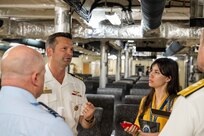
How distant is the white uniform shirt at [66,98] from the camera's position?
80.6 inches

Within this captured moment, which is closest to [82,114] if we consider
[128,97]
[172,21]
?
[128,97]

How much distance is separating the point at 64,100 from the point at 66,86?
0.34 feet

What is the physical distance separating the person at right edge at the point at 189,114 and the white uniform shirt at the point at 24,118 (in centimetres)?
39

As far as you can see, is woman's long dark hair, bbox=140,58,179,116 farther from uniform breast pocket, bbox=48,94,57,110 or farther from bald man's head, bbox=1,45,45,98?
bald man's head, bbox=1,45,45,98

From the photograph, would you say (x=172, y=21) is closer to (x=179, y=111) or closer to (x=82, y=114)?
(x=82, y=114)

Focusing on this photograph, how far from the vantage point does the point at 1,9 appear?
16.6ft

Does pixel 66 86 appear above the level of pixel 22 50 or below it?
below

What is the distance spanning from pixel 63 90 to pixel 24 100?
1072 millimetres

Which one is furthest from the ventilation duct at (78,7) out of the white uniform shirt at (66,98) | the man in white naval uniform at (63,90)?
the white uniform shirt at (66,98)

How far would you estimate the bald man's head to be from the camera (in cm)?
108

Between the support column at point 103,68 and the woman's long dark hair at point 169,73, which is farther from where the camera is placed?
the support column at point 103,68

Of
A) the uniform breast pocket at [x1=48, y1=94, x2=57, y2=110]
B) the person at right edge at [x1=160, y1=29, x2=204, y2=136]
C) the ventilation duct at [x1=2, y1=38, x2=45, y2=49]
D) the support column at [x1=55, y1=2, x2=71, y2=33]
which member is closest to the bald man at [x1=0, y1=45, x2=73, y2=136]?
the person at right edge at [x1=160, y1=29, x2=204, y2=136]

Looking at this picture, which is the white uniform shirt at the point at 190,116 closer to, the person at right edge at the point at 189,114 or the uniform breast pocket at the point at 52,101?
the person at right edge at the point at 189,114

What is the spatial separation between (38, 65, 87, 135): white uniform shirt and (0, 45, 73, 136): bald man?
3.01 feet
